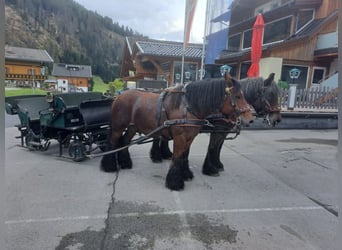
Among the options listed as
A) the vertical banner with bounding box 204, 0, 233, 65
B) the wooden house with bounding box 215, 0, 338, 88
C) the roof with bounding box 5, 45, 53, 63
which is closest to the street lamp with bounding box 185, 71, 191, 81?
the wooden house with bounding box 215, 0, 338, 88

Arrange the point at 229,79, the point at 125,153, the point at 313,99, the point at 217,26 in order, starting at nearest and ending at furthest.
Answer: the point at 229,79 → the point at 125,153 → the point at 217,26 → the point at 313,99

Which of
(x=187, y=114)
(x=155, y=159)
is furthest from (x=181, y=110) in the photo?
(x=155, y=159)

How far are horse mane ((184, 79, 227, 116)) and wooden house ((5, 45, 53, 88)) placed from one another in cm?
3478

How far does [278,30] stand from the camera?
1305 cm

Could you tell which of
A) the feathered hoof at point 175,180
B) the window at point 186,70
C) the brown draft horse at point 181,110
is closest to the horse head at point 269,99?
the brown draft horse at point 181,110

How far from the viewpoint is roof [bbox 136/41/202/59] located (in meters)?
12.8

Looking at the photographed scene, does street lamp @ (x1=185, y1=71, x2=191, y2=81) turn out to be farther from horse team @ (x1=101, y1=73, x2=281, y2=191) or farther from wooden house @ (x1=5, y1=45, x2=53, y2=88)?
wooden house @ (x1=5, y1=45, x2=53, y2=88)

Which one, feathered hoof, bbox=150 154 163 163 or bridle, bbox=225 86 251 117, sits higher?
bridle, bbox=225 86 251 117

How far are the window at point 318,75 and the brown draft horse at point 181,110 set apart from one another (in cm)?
1120

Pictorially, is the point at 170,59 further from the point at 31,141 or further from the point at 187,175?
the point at 187,175

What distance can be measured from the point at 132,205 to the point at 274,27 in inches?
552

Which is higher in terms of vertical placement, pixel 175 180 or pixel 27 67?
pixel 27 67

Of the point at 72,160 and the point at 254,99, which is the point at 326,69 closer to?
the point at 254,99

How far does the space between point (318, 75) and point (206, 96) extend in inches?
463
